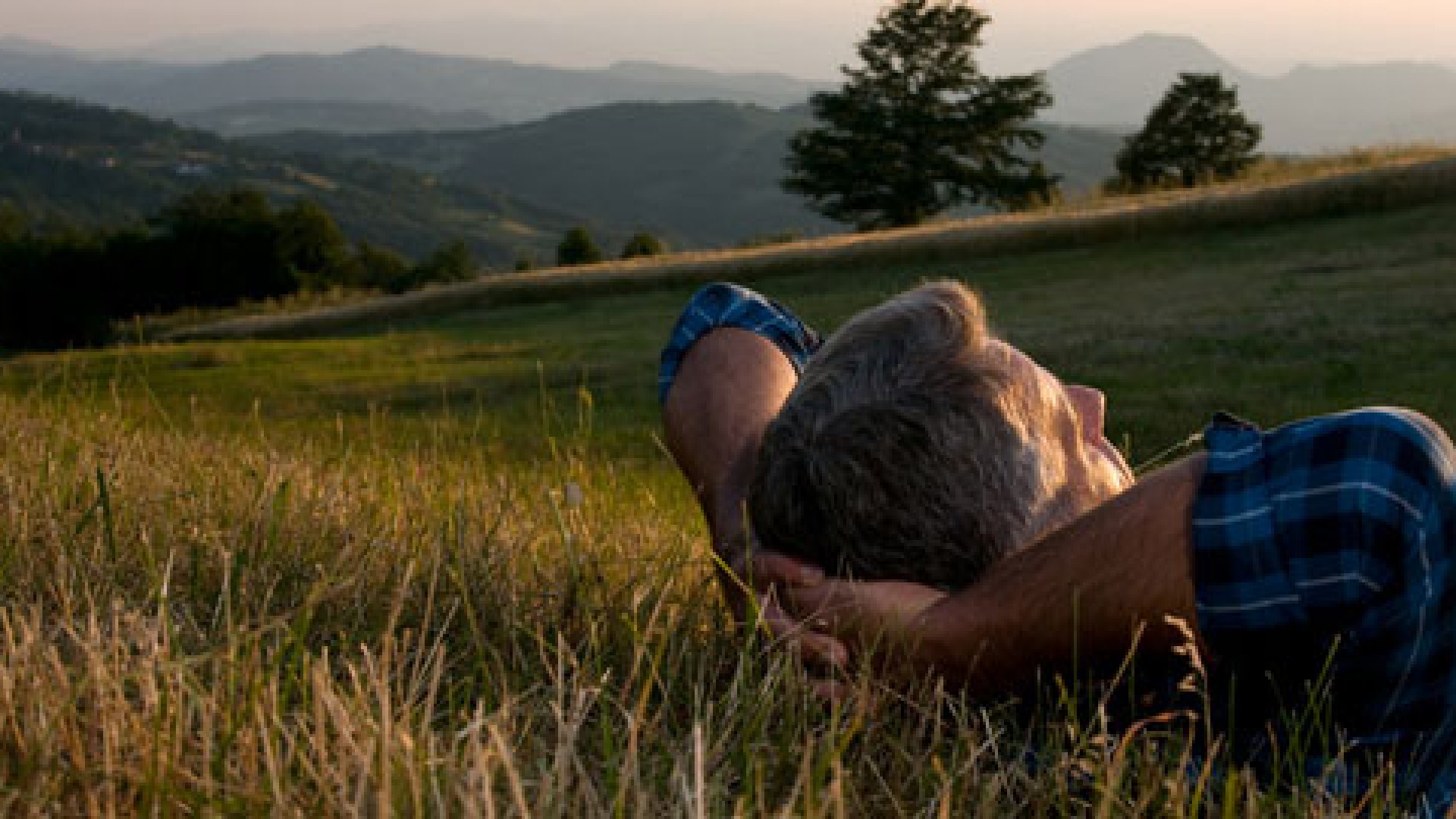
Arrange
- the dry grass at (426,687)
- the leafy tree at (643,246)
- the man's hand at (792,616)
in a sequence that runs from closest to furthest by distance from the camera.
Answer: the dry grass at (426,687), the man's hand at (792,616), the leafy tree at (643,246)

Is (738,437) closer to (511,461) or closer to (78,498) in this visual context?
(78,498)

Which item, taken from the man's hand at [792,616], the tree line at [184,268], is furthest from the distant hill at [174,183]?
the man's hand at [792,616]

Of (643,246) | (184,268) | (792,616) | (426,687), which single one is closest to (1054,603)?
(792,616)

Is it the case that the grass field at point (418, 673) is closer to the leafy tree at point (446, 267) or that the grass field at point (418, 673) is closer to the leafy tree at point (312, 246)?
the leafy tree at point (446, 267)

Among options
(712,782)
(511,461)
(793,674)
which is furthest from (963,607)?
(511,461)

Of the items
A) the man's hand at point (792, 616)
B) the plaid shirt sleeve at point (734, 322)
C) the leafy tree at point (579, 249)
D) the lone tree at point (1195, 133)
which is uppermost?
the lone tree at point (1195, 133)

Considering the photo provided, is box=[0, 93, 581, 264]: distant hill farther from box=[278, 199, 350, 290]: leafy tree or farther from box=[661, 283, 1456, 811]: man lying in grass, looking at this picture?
box=[661, 283, 1456, 811]: man lying in grass

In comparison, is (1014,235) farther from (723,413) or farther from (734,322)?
(723,413)

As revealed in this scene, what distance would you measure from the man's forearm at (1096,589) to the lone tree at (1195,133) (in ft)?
187

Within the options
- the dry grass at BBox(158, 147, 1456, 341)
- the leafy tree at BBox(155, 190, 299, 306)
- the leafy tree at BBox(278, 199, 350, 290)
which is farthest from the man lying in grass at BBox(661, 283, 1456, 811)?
the leafy tree at BBox(278, 199, 350, 290)

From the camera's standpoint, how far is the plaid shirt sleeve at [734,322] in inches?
130

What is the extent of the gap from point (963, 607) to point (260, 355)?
17206mm

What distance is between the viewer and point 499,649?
2.75m

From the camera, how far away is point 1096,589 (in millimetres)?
2090
